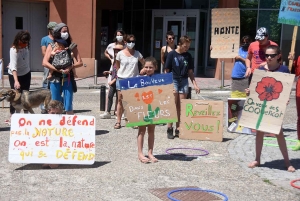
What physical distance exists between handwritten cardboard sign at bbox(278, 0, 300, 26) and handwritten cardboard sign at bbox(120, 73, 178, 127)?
243cm

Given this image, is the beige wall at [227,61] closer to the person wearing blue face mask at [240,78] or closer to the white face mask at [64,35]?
the person wearing blue face mask at [240,78]

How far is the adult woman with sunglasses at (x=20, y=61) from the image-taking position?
8516 millimetres

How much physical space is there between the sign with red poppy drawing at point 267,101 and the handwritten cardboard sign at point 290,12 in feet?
5.90

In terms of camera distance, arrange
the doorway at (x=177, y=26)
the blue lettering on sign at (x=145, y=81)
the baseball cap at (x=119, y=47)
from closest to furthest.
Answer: the blue lettering on sign at (x=145, y=81)
the baseball cap at (x=119, y=47)
the doorway at (x=177, y=26)

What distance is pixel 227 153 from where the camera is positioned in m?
7.52

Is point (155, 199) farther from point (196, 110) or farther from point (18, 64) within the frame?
point (18, 64)

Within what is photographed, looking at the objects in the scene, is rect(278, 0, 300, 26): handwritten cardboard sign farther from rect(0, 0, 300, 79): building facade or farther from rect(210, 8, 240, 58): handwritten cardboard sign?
rect(0, 0, 300, 79): building facade

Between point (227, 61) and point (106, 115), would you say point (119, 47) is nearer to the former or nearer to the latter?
point (106, 115)

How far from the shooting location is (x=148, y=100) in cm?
678

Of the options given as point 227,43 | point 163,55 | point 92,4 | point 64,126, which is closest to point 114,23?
point 92,4

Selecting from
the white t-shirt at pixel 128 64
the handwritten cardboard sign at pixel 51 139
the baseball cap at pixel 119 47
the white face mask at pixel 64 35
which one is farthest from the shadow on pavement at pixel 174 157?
the baseball cap at pixel 119 47

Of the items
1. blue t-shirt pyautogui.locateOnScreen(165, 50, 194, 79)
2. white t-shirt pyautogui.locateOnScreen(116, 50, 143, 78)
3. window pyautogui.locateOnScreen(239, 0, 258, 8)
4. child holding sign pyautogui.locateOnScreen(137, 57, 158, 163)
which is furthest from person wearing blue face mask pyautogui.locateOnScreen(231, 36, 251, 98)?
window pyautogui.locateOnScreen(239, 0, 258, 8)

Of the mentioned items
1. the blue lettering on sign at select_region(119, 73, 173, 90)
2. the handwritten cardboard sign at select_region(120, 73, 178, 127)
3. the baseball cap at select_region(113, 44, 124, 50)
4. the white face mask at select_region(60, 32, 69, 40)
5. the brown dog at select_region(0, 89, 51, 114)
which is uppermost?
the white face mask at select_region(60, 32, 69, 40)

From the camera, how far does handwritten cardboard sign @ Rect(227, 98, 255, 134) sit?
8719 millimetres
